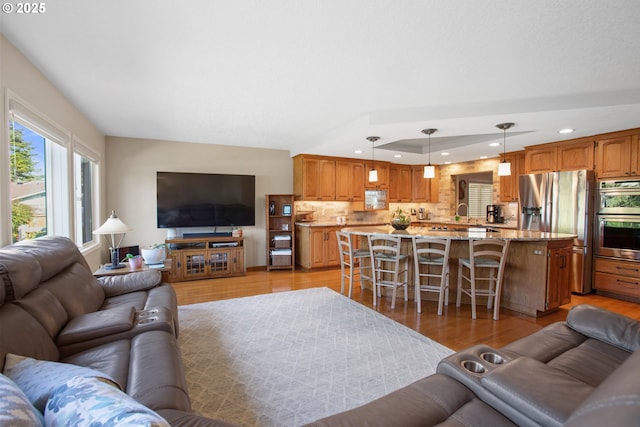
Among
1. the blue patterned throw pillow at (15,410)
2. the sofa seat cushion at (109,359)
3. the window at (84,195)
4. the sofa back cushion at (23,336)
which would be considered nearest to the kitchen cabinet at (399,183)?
the window at (84,195)

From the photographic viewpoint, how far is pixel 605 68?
2.53m

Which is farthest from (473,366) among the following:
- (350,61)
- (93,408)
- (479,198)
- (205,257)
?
(479,198)

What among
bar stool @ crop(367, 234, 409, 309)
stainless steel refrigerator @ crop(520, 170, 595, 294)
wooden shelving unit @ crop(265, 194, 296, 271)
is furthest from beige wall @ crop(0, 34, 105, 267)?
stainless steel refrigerator @ crop(520, 170, 595, 294)

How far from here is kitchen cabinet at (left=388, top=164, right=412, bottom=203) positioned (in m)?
7.26

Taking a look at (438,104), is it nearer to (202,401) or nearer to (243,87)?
(243,87)

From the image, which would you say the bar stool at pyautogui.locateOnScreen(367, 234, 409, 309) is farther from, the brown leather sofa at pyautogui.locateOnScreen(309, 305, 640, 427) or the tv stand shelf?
the tv stand shelf

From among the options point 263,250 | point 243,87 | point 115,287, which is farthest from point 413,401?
point 263,250

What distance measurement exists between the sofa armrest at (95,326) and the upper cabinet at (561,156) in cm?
→ 592

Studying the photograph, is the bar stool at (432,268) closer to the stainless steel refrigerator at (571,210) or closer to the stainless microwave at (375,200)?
the stainless steel refrigerator at (571,210)

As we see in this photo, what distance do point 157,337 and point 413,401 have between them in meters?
1.51

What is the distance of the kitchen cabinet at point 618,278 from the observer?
3965 millimetres

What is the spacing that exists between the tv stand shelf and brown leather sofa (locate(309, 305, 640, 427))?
→ 4655mm

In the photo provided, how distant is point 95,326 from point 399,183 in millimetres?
6657

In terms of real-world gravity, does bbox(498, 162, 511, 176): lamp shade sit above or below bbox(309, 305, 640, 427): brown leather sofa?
above
